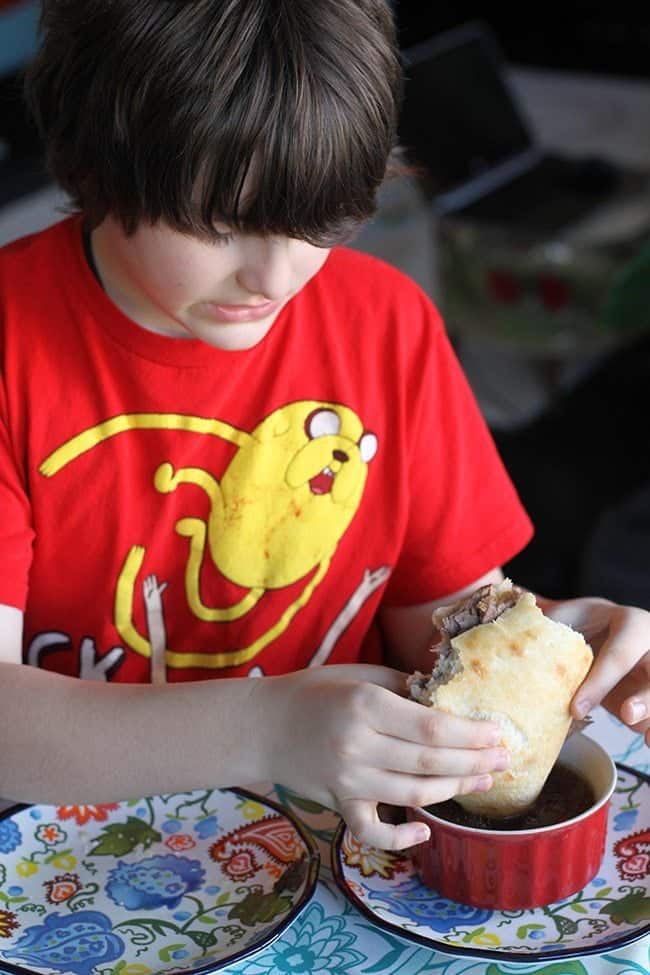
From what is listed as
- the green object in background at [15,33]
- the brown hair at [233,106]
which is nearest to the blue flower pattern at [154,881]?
the brown hair at [233,106]

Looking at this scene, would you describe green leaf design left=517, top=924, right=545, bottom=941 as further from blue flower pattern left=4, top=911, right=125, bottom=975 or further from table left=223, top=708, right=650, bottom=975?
blue flower pattern left=4, top=911, right=125, bottom=975

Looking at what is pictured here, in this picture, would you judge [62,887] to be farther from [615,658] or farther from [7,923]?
[615,658]

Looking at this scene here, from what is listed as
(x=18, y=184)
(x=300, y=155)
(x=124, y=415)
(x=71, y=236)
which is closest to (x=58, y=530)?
(x=124, y=415)

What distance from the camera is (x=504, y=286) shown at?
10.8 ft

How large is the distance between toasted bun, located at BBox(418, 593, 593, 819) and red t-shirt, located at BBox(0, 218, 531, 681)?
1.02ft

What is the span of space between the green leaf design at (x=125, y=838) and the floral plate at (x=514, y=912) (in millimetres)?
144

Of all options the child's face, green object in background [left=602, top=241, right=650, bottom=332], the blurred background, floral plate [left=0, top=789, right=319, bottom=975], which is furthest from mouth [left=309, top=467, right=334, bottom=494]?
green object in background [left=602, top=241, right=650, bottom=332]

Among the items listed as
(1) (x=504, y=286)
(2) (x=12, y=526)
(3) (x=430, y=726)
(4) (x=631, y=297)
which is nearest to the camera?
(3) (x=430, y=726)

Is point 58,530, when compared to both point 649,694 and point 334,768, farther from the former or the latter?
point 649,694

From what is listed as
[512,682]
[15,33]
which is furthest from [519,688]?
[15,33]

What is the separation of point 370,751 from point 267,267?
329mm

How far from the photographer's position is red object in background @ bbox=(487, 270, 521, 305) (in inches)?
129

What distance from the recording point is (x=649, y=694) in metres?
0.94

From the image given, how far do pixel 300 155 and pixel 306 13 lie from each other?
9cm
